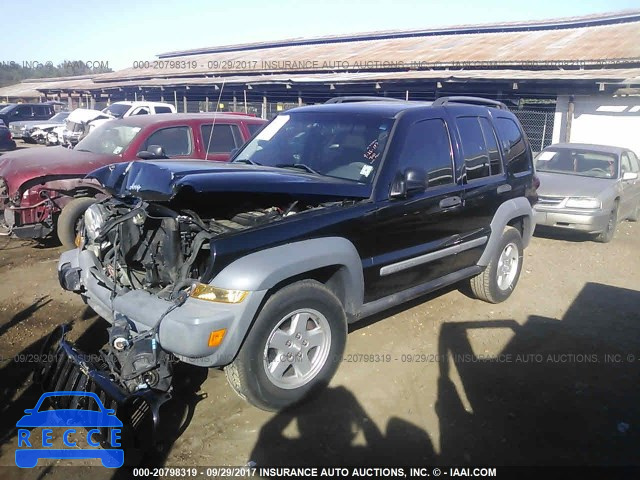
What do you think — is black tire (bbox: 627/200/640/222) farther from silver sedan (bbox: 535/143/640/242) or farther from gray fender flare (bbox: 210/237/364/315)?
gray fender flare (bbox: 210/237/364/315)

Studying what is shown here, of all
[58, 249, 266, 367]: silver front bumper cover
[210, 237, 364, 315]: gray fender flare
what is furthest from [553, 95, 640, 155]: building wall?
[58, 249, 266, 367]: silver front bumper cover

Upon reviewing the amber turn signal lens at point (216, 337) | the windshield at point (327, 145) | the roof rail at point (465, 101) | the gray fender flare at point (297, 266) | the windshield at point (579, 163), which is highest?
the roof rail at point (465, 101)

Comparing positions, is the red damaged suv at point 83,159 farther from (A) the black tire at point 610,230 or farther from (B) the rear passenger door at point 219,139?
(A) the black tire at point 610,230

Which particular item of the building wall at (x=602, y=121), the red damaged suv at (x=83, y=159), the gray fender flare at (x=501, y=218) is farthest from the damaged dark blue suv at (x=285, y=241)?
the building wall at (x=602, y=121)

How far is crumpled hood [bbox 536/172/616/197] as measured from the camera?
8477mm

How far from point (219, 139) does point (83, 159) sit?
1.92 meters

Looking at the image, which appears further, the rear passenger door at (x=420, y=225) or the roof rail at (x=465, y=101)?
the roof rail at (x=465, y=101)

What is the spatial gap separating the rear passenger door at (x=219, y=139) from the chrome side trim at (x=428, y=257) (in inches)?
162

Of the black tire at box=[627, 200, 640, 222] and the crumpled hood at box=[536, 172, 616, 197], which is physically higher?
the crumpled hood at box=[536, 172, 616, 197]

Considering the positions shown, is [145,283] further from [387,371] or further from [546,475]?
[546,475]

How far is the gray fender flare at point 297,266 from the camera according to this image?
308 cm

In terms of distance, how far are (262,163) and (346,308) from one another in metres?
1.54

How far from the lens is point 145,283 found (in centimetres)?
358

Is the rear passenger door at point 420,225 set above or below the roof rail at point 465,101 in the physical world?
below
